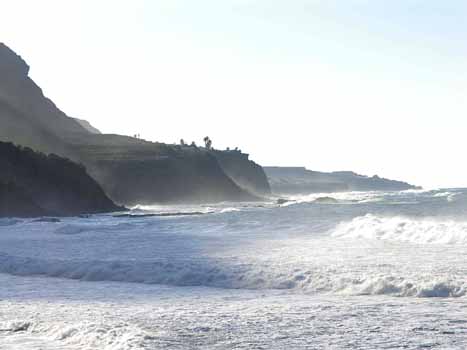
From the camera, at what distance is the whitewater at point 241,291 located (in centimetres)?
961

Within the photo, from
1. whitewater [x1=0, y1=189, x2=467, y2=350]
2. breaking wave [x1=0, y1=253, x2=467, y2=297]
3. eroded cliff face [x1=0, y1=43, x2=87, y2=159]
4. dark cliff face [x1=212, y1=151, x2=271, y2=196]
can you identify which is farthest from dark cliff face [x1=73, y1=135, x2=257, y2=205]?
breaking wave [x1=0, y1=253, x2=467, y2=297]

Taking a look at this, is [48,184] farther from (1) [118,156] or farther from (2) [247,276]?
(2) [247,276]

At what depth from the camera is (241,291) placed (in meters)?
14.8

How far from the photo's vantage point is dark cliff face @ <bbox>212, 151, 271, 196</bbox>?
522 feet

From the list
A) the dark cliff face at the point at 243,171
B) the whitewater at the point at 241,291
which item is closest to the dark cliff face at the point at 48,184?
the whitewater at the point at 241,291

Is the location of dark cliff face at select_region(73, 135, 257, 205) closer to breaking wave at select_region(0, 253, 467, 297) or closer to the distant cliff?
the distant cliff

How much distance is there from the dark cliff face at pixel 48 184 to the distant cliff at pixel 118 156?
3114 centimetres

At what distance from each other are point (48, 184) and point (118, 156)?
189 feet

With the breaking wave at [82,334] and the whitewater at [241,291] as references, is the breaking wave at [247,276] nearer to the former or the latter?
the whitewater at [241,291]

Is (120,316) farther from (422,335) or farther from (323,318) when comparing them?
(422,335)

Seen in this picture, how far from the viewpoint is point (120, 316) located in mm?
11352

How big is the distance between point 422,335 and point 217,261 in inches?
373

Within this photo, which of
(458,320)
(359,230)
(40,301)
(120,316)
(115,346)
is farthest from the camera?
(359,230)

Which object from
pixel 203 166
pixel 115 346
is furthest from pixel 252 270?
pixel 203 166
